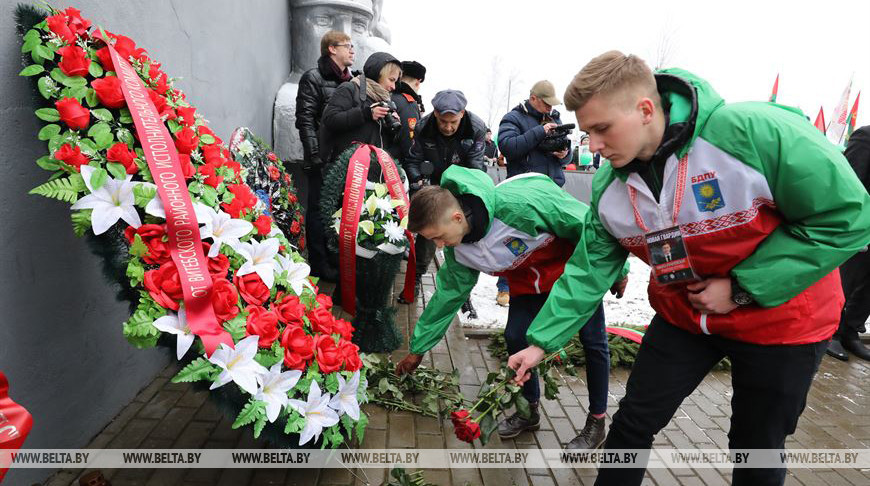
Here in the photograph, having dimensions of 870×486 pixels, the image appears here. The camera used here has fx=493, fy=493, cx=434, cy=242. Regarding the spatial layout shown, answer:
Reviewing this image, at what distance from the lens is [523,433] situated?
9.41ft

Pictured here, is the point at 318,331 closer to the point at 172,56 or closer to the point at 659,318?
the point at 659,318

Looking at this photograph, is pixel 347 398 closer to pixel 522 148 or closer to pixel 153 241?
pixel 153 241

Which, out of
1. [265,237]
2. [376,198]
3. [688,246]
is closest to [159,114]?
[265,237]

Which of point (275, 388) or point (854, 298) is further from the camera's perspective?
point (854, 298)

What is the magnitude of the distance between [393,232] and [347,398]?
1.42 m

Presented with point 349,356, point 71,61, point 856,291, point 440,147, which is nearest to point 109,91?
point 71,61

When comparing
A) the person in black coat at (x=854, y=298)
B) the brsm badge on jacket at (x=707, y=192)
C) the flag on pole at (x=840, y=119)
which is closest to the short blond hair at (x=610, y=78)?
the brsm badge on jacket at (x=707, y=192)

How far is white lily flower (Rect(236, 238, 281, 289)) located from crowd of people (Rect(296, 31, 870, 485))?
671 mm

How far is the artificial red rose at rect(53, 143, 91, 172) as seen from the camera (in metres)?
1.76

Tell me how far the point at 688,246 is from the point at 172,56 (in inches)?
121

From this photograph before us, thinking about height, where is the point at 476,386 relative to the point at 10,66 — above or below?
below

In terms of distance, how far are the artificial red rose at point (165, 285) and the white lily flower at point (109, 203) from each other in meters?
0.20

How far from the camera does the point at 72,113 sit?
181cm

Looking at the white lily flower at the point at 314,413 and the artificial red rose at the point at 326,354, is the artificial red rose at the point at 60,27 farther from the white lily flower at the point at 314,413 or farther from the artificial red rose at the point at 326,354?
the white lily flower at the point at 314,413
